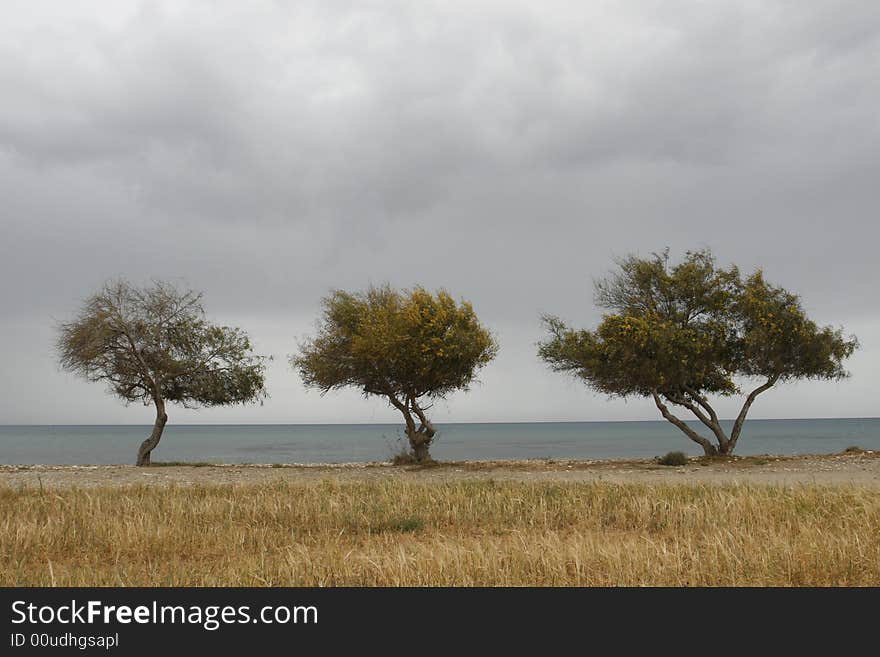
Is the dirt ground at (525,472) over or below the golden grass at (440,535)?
below

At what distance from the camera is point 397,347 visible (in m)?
34.0

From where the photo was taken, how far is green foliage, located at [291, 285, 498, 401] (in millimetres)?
34125

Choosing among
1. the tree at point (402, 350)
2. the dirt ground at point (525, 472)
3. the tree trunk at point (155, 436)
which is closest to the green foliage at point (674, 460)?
the dirt ground at point (525, 472)

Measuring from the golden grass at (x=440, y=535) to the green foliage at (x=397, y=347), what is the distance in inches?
582

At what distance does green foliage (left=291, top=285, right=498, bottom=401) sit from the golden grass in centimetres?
1479

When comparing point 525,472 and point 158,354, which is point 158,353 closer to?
point 158,354

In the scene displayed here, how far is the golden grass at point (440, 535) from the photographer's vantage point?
905 centimetres

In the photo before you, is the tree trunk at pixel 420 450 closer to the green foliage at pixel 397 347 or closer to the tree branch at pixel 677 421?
the green foliage at pixel 397 347

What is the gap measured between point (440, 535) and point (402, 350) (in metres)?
21.9

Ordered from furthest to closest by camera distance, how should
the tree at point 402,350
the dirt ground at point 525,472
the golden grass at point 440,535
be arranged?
the tree at point 402,350
the dirt ground at point 525,472
the golden grass at point 440,535

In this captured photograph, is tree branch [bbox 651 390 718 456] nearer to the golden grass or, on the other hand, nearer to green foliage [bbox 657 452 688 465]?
green foliage [bbox 657 452 688 465]

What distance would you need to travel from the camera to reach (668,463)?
34.4m

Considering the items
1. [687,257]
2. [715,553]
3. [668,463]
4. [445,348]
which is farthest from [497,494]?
[687,257]
